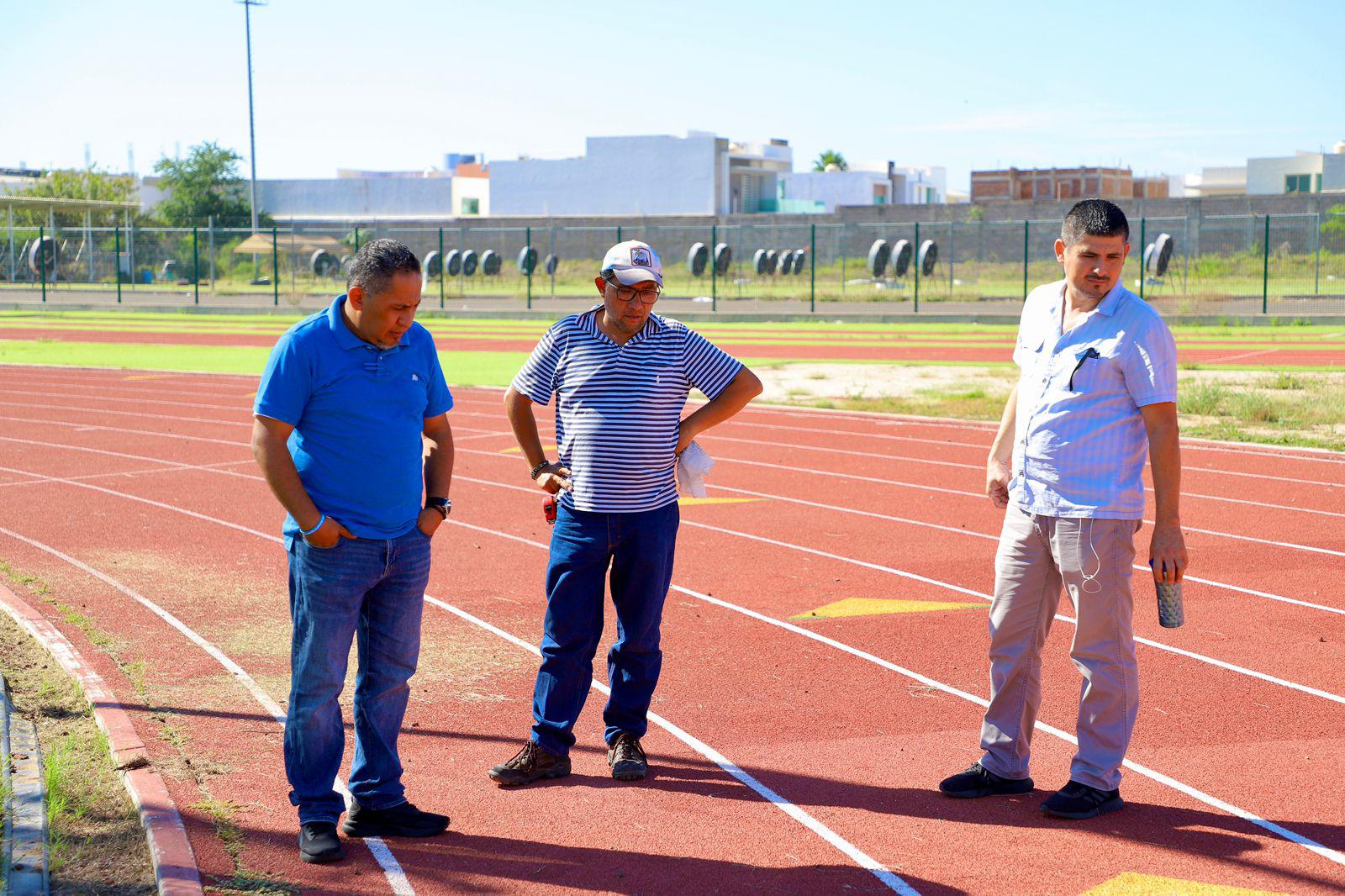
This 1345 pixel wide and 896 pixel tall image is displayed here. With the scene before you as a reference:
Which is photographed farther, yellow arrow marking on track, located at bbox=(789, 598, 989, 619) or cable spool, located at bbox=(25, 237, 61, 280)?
cable spool, located at bbox=(25, 237, 61, 280)

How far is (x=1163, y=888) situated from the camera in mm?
4180

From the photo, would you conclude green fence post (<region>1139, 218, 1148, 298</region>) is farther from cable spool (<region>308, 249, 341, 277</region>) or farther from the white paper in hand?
the white paper in hand

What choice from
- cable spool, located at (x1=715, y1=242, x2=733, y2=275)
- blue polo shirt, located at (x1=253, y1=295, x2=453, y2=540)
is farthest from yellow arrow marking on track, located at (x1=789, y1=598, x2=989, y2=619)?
cable spool, located at (x1=715, y1=242, x2=733, y2=275)

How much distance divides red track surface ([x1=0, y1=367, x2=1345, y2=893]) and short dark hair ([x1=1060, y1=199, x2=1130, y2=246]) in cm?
204

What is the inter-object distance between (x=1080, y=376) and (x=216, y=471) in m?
9.69

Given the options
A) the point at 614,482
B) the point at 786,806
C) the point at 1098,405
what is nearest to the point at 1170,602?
the point at 1098,405

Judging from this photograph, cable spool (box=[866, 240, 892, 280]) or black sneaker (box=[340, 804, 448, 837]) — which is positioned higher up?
cable spool (box=[866, 240, 892, 280])

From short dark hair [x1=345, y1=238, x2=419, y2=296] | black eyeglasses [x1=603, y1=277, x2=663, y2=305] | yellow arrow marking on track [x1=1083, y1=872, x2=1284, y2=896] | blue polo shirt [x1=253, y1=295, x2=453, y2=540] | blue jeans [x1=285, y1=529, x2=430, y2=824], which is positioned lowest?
yellow arrow marking on track [x1=1083, y1=872, x2=1284, y2=896]

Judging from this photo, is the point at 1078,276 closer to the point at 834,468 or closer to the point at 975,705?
the point at 975,705

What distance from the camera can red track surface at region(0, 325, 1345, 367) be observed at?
2250cm

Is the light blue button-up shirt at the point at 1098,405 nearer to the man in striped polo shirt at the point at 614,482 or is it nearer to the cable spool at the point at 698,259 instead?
the man in striped polo shirt at the point at 614,482

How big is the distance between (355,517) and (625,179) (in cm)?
7867

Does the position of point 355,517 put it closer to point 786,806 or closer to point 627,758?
point 627,758

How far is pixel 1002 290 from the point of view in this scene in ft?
139
